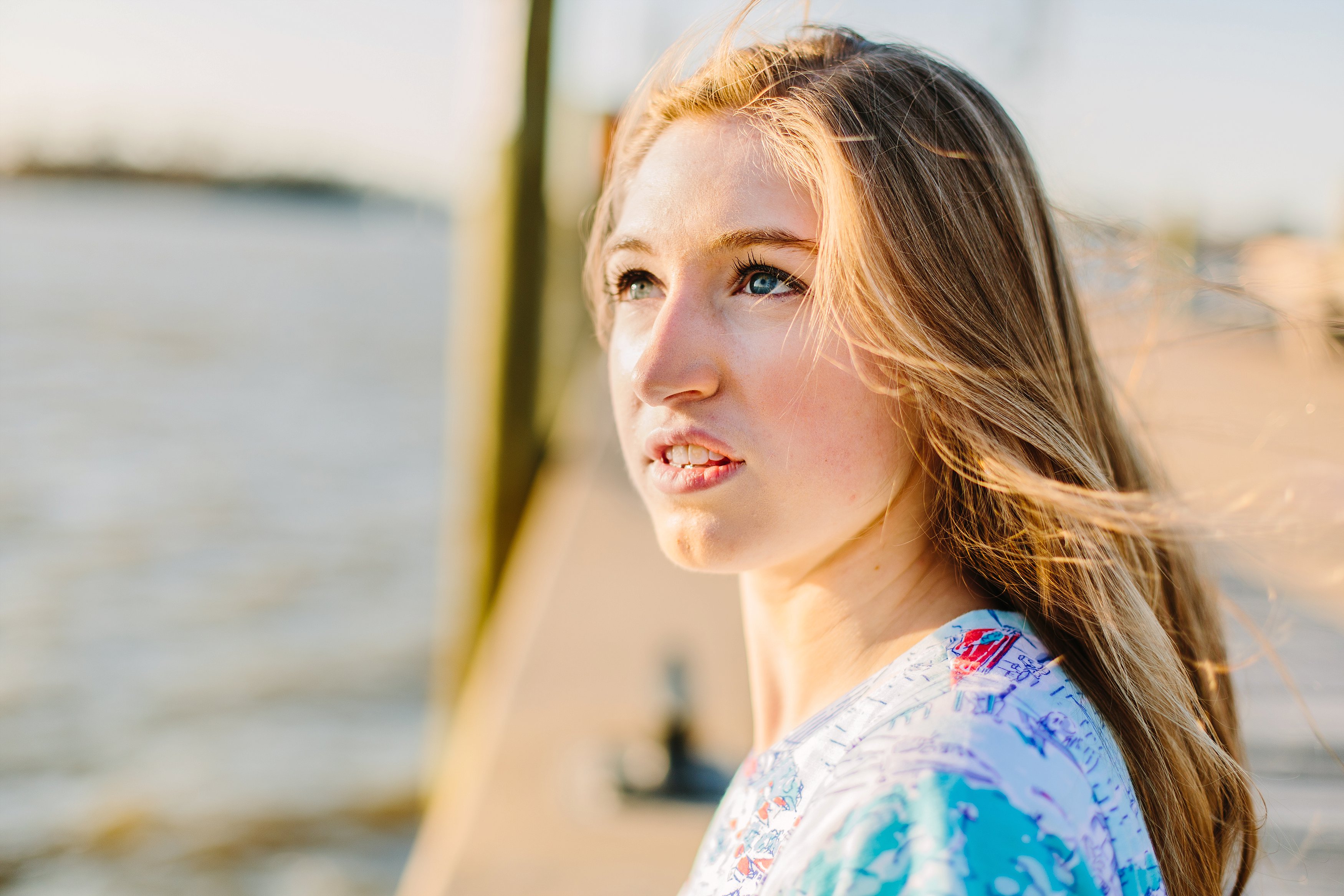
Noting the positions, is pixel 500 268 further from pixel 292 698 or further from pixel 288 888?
pixel 288 888

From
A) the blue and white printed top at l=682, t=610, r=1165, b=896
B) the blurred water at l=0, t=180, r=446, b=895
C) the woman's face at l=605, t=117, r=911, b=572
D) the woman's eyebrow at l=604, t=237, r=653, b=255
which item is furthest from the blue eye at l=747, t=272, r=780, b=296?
the blurred water at l=0, t=180, r=446, b=895

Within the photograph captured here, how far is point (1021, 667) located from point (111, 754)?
6610 mm

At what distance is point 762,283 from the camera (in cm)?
127

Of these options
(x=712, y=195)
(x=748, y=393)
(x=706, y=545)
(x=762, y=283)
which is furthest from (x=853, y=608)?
(x=712, y=195)

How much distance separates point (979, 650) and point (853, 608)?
0.80 ft

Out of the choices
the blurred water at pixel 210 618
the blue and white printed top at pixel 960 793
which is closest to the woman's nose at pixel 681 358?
the blue and white printed top at pixel 960 793

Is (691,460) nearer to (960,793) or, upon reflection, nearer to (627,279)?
(627,279)

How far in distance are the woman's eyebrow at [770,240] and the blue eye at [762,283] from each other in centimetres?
3

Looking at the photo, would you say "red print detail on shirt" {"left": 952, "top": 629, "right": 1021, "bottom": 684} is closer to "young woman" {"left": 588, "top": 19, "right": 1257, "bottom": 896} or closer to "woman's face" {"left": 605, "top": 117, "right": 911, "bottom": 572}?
"young woman" {"left": 588, "top": 19, "right": 1257, "bottom": 896}

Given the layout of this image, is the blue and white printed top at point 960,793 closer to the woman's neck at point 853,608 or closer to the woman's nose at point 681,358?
the woman's neck at point 853,608

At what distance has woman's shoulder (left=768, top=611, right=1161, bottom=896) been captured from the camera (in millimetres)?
859

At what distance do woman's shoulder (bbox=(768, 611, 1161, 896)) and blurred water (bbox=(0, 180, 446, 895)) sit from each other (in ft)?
14.5

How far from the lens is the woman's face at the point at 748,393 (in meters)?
1.24

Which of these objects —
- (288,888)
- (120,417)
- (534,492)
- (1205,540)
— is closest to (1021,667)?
(1205,540)
